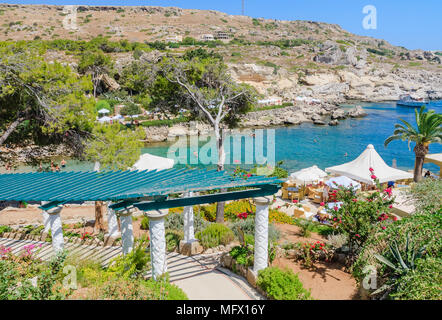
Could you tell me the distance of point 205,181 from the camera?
5945 mm

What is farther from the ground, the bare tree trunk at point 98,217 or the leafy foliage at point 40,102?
the leafy foliage at point 40,102

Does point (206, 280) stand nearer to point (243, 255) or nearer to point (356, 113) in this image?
point (243, 255)

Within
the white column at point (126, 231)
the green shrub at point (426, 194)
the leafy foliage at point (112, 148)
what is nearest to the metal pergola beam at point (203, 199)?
the white column at point (126, 231)

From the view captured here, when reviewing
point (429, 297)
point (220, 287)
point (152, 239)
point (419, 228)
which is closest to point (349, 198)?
point (419, 228)

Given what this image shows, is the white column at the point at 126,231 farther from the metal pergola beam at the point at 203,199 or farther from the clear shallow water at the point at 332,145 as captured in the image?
the clear shallow water at the point at 332,145

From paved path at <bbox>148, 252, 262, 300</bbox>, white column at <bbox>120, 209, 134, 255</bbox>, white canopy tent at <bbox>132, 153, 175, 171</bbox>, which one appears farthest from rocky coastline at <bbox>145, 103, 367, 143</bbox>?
white column at <bbox>120, 209, 134, 255</bbox>

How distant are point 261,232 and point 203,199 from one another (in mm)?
1555

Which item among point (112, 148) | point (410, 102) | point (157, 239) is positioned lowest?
point (157, 239)

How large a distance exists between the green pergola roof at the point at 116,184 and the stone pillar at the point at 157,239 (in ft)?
1.77

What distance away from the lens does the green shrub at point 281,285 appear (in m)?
5.99

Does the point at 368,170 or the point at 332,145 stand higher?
the point at 368,170

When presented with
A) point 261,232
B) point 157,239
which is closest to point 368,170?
point 261,232

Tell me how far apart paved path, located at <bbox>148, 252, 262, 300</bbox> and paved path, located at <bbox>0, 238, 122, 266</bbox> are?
1764mm

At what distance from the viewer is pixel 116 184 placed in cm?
618
